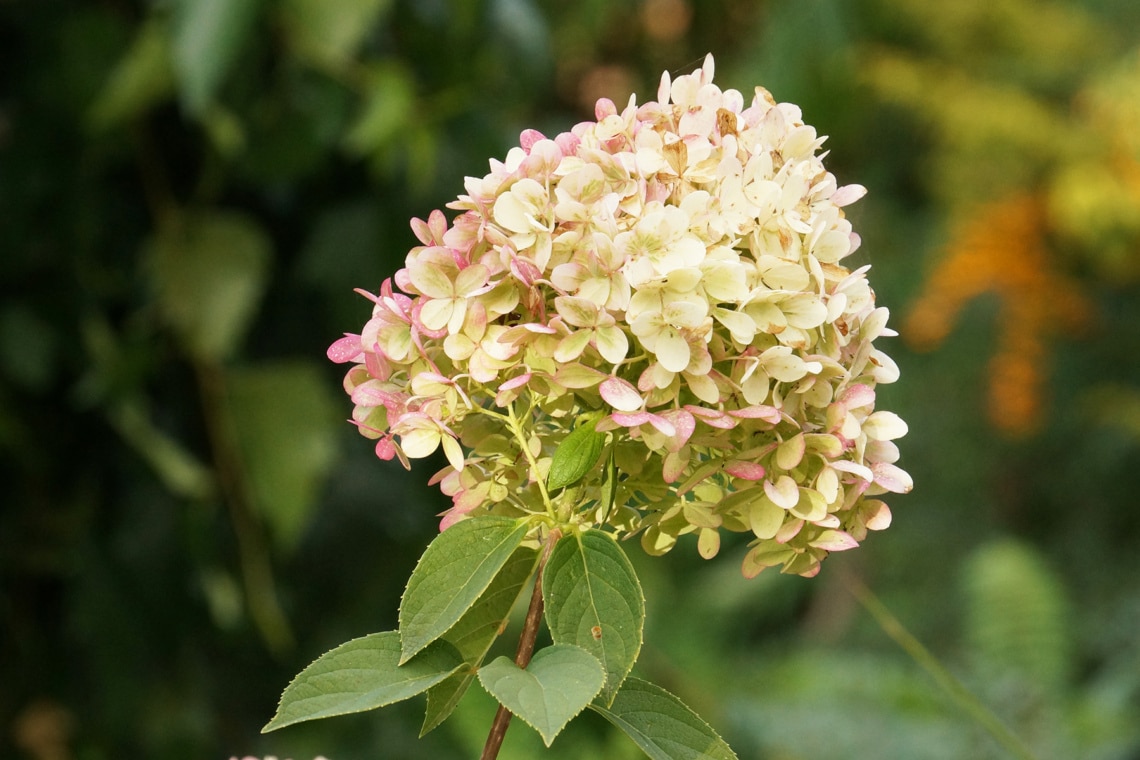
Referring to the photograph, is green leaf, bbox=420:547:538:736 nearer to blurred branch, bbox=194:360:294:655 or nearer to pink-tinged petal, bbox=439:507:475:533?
pink-tinged petal, bbox=439:507:475:533

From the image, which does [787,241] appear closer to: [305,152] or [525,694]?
[525,694]

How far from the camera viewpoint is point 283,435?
3.05 feet

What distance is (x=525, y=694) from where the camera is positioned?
0.86 feet

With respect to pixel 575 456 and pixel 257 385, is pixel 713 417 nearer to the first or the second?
pixel 575 456

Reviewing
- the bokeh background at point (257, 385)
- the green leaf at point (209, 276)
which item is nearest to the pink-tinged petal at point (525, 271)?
the bokeh background at point (257, 385)

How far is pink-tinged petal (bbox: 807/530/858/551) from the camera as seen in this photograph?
295 mm

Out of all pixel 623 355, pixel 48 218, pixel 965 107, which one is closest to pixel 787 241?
pixel 623 355

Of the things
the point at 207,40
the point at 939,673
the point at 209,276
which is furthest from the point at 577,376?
the point at 209,276

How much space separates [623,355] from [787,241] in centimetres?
5

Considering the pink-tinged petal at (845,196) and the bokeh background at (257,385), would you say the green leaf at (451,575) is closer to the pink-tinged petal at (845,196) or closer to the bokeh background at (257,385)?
→ the pink-tinged petal at (845,196)

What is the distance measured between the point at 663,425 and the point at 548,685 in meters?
0.06

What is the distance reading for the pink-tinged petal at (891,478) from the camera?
307 millimetres

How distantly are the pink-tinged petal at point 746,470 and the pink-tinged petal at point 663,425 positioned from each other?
0.03 metres

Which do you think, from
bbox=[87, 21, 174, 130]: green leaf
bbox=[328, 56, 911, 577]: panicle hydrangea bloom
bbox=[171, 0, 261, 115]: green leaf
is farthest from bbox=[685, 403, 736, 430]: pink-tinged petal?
bbox=[87, 21, 174, 130]: green leaf
